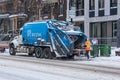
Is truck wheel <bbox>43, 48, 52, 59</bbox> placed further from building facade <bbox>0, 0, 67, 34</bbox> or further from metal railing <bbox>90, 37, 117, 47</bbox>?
building facade <bbox>0, 0, 67, 34</bbox>

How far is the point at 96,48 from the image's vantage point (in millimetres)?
32594

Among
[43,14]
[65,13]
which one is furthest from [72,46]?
[43,14]

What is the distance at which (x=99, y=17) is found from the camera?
4856 centimetres

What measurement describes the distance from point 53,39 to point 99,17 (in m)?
18.8

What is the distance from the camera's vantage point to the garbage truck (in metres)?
29.9

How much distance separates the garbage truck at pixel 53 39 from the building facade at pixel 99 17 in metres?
14.8

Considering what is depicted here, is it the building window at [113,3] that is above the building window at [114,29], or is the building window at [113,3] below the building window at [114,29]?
above

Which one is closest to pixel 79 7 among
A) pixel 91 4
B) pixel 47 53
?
pixel 91 4

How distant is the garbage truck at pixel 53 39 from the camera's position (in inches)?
1177

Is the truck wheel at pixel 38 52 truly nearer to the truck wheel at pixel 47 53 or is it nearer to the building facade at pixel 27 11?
the truck wheel at pixel 47 53

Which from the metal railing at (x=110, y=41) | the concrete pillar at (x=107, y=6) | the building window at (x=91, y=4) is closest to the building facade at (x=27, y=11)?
the building window at (x=91, y=4)

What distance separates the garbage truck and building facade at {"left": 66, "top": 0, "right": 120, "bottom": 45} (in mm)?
14765

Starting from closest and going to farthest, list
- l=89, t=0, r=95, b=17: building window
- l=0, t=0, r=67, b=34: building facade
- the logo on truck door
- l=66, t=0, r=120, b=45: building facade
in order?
the logo on truck door, l=66, t=0, r=120, b=45: building facade, l=89, t=0, r=95, b=17: building window, l=0, t=0, r=67, b=34: building facade

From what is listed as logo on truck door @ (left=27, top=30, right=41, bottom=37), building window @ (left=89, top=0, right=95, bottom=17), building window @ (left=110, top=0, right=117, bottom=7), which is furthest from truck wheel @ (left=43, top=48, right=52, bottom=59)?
building window @ (left=89, top=0, right=95, bottom=17)
